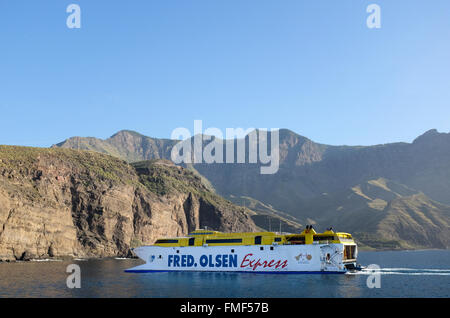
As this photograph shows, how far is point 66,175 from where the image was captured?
455 feet

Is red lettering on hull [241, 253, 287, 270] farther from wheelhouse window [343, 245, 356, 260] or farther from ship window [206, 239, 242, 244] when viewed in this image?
wheelhouse window [343, 245, 356, 260]

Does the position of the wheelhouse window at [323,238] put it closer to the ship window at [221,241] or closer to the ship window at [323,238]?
the ship window at [323,238]


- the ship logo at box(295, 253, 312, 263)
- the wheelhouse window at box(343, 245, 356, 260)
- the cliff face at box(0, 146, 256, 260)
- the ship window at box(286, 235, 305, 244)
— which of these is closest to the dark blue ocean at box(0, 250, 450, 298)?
the ship logo at box(295, 253, 312, 263)

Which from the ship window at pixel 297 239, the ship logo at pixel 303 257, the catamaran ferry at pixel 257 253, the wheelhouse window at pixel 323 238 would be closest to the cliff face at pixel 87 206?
the catamaran ferry at pixel 257 253

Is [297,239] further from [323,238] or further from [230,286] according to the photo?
[230,286]

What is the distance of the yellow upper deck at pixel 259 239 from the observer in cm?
6374

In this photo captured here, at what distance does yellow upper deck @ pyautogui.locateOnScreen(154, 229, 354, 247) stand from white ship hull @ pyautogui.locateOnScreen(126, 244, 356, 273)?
817 mm

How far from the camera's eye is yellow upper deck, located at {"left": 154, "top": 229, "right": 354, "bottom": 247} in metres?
63.7

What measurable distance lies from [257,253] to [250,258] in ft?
4.68

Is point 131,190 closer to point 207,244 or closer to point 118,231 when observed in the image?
point 118,231

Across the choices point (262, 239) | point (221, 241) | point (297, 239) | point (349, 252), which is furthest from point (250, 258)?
point (349, 252)

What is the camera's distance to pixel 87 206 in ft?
452
